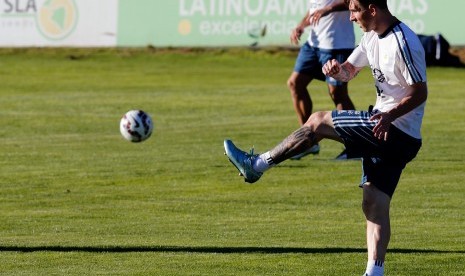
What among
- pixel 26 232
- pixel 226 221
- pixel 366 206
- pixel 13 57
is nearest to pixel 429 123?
pixel 226 221

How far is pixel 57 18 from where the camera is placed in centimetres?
3322

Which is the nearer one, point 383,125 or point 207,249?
point 383,125

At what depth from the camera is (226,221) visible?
11883mm

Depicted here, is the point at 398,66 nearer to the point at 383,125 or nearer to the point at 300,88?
the point at 383,125

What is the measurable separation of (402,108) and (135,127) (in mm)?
9230

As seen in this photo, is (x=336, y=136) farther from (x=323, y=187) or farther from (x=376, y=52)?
(x=323, y=187)

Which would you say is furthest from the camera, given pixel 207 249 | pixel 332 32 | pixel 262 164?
pixel 332 32

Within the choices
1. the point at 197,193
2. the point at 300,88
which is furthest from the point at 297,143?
the point at 300,88

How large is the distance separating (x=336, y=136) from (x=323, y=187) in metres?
5.44

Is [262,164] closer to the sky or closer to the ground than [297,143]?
closer to the ground

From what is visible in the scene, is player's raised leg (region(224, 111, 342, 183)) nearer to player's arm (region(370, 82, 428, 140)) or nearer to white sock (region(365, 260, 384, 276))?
player's arm (region(370, 82, 428, 140))

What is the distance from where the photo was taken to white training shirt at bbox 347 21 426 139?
8.38m

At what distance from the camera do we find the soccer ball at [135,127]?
17.3m

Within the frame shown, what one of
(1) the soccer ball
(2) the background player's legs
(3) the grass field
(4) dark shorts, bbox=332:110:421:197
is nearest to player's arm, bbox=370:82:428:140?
(4) dark shorts, bbox=332:110:421:197
